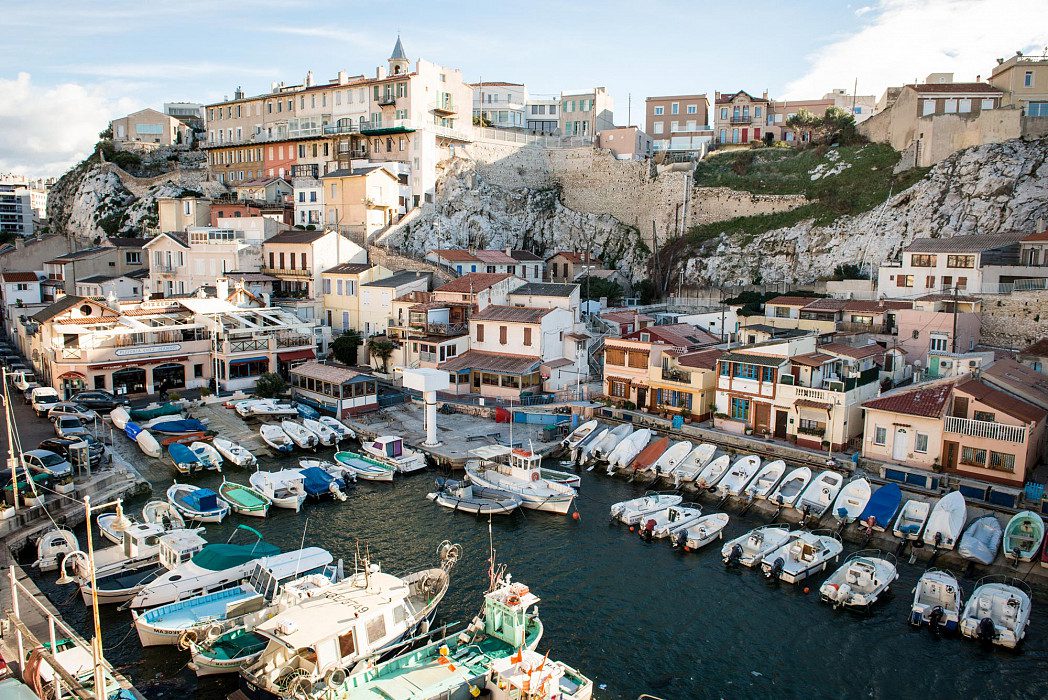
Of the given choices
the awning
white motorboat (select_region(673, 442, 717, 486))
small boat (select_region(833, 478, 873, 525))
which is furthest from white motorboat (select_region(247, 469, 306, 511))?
small boat (select_region(833, 478, 873, 525))

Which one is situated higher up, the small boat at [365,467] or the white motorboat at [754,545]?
the small boat at [365,467]

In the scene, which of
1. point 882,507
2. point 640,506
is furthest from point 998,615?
point 640,506

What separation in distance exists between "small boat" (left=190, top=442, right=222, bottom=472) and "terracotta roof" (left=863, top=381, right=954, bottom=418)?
2592cm

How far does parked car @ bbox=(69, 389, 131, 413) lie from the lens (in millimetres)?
34094

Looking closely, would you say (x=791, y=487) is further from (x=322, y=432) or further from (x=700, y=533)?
(x=322, y=432)

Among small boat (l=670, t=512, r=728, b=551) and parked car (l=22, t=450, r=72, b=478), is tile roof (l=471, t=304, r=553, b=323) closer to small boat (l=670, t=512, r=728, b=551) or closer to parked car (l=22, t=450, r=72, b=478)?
small boat (l=670, t=512, r=728, b=551)

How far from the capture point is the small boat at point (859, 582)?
19453 mm

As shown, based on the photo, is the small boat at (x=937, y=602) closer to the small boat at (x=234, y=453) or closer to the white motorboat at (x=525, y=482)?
the white motorboat at (x=525, y=482)

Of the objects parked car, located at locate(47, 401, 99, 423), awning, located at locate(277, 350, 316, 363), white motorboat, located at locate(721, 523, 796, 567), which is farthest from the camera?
awning, located at locate(277, 350, 316, 363)

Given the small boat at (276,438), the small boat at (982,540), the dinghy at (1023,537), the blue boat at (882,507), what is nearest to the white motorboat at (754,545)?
the blue boat at (882,507)

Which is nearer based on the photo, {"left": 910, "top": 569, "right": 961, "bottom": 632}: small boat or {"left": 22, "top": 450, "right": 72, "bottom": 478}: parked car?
{"left": 910, "top": 569, "right": 961, "bottom": 632}: small boat

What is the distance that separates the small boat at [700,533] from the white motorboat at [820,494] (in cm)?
297

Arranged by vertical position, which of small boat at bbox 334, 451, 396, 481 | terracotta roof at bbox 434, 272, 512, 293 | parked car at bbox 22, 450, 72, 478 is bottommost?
small boat at bbox 334, 451, 396, 481

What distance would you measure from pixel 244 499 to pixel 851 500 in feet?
70.2
